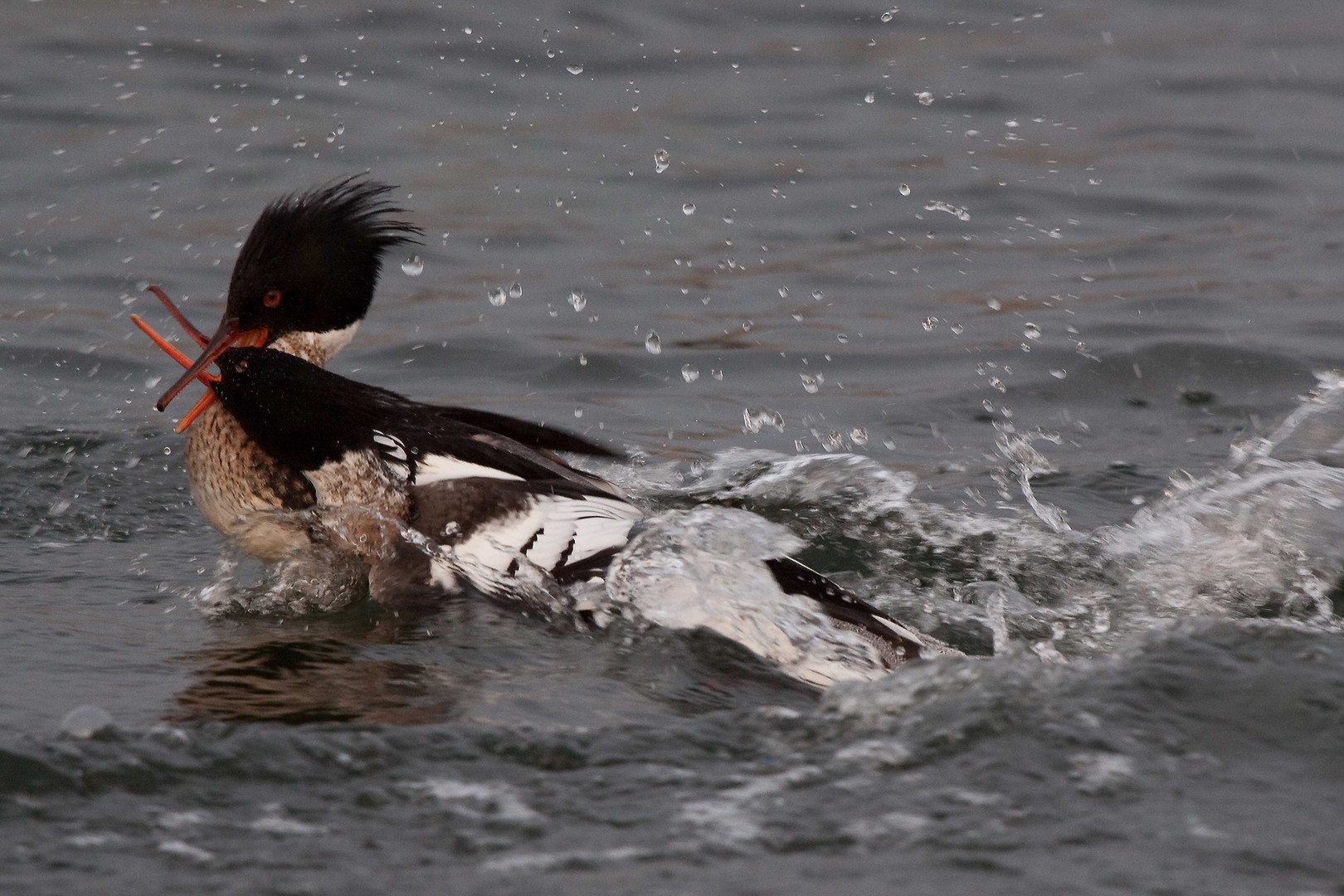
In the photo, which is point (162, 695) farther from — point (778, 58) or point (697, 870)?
point (778, 58)

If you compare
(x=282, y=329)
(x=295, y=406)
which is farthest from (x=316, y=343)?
(x=295, y=406)

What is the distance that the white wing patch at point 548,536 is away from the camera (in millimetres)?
3375

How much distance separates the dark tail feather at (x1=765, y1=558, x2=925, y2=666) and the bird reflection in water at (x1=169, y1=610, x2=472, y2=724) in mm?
728

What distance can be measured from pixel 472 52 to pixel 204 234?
102 inches

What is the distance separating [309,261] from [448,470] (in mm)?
1024

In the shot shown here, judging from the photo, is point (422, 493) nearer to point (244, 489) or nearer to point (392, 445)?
point (392, 445)

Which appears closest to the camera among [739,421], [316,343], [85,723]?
[85,723]

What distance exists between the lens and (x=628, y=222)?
745 centimetres

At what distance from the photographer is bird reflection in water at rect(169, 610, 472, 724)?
2791 mm

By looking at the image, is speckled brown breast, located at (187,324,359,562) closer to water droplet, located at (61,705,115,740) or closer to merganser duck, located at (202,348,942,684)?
merganser duck, located at (202,348,942,684)

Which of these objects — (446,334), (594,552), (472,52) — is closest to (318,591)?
(594,552)

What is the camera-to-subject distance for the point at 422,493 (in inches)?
138

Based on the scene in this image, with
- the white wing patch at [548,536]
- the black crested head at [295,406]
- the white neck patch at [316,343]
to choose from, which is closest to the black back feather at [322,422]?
the black crested head at [295,406]

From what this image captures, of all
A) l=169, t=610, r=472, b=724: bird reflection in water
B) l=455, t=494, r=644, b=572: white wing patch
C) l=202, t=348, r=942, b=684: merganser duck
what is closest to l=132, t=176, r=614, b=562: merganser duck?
l=202, t=348, r=942, b=684: merganser duck
